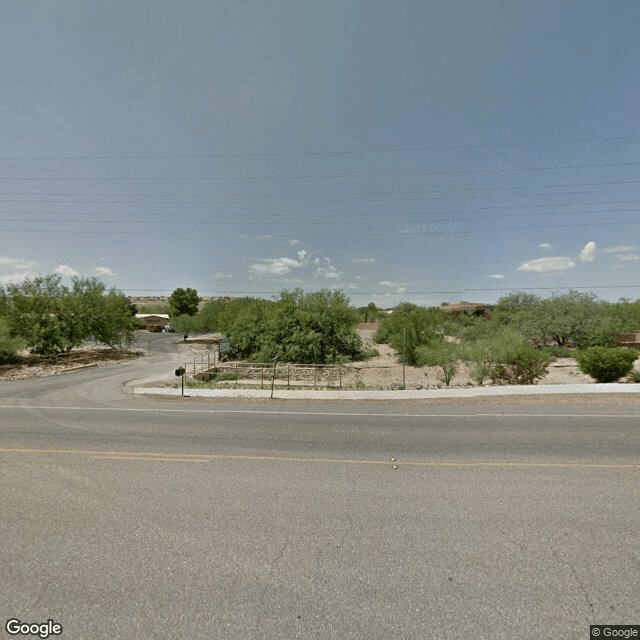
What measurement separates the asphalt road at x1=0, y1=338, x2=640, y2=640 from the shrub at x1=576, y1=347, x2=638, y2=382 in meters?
8.90

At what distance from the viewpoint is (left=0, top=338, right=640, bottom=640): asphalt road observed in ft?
8.50

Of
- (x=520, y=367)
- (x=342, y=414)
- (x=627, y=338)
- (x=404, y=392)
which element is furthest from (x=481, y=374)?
(x=627, y=338)

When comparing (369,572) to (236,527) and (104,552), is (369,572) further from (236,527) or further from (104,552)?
(104,552)

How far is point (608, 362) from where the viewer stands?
14.1 meters

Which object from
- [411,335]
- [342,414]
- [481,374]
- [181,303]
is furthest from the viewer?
[181,303]

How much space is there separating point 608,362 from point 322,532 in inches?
667

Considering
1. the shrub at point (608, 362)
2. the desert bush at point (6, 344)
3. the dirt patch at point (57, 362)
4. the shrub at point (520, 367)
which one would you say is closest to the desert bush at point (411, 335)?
the shrub at point (520, 367)

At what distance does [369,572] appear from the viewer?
3057 millimetres

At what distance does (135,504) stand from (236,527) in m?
1.66

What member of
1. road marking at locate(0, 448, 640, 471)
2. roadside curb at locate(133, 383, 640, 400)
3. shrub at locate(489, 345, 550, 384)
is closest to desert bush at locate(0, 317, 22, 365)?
roadside curb at locate(133, 383, 640, 400)

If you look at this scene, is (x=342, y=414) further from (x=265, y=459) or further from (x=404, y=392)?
(x=404, y=392)

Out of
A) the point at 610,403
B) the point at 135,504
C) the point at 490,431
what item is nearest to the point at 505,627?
the point at 135,504

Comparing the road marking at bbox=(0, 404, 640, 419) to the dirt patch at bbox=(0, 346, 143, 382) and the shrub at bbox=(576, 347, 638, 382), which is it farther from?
the dirt patch at bbox=(0, 346, 143, 382)

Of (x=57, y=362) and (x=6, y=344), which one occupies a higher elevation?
(x=6, y=344)
